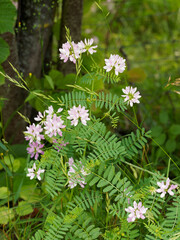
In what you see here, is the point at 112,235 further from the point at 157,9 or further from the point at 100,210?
the point at 157,9

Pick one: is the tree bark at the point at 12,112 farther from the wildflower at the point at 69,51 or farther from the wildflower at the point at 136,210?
the wildflower at the point at 136,210

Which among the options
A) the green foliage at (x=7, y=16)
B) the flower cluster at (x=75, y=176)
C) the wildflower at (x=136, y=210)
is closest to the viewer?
the wildflower at (x=136, y=210)

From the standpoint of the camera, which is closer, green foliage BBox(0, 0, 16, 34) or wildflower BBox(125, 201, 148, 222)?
wildflower BBox(125, 201, 148, 222)

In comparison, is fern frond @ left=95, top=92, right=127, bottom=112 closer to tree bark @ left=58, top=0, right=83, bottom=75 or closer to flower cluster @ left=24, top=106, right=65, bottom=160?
flower cluster @ left=24, top=106, right=65, bottom=160

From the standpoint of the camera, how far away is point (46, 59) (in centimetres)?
224

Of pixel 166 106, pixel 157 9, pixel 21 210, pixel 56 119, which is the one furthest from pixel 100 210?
pixel 157 9

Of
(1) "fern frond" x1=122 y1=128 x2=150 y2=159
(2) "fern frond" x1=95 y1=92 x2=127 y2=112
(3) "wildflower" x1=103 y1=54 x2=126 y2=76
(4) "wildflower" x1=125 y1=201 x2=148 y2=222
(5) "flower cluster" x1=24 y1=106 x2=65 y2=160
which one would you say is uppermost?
(3) "wildflower" x1=103 y1=54 x2=126 y2=76

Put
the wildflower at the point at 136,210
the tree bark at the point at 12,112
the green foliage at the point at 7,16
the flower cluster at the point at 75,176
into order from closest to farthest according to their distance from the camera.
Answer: the wildflower at the point at 136,210
the flower cluster at the point at 75,176
the green foliage at the point at 7,16
the tree bark at the point at 12,112

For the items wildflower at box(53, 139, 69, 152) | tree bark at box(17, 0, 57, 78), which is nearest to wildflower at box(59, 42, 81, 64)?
wildflower at box(53, 139, 69, 152)

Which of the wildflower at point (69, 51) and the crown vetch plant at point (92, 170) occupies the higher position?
the wildflower at point (69, 51)

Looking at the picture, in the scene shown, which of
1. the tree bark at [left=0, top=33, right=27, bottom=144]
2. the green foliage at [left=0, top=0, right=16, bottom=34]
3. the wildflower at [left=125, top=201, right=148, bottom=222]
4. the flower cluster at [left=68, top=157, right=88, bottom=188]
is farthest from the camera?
the tree bark at [left=0, top=33, right=27, bottom=144]

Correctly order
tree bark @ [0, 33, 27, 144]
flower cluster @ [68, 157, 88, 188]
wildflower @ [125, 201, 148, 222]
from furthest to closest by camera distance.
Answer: tree bark @ [0, 33, 27, 144]
flower cluster @ [68, 157, 88, 188]
wildflower @ [125, 201, 148, 222]

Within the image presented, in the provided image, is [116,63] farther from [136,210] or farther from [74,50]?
[136,210]

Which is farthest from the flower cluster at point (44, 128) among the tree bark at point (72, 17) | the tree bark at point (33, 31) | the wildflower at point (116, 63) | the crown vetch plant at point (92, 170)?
the tree bark at point (72, 17)
